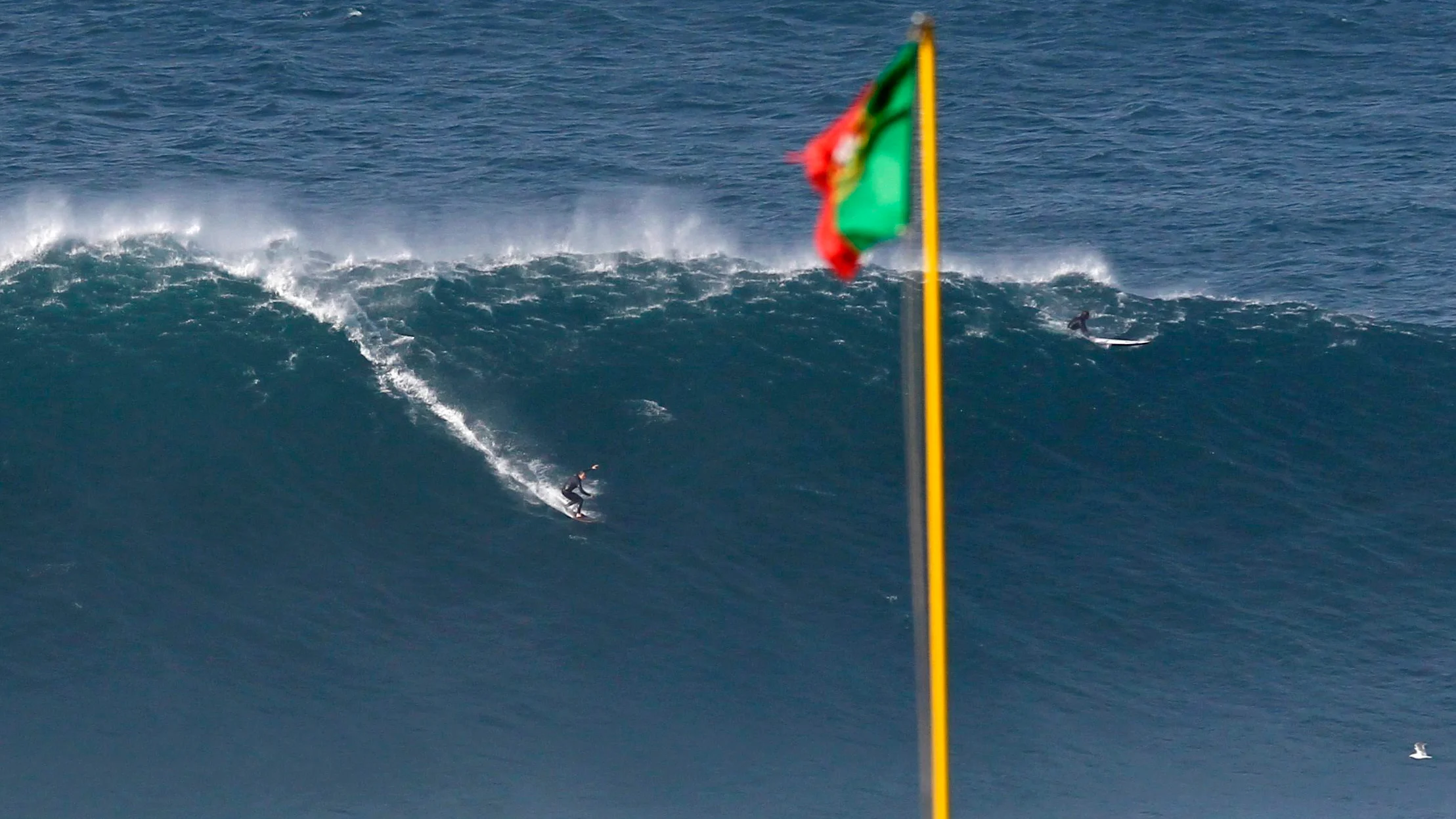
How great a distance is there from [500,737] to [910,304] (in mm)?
19945

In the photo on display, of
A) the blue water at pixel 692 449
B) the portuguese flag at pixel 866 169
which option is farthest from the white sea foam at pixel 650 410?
the portuguese flag at pixel 866 169

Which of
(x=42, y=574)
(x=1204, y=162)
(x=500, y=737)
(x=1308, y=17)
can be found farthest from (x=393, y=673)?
(x=1308, y=17)

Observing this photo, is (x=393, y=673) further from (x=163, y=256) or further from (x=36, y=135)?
(x=36, y=135)

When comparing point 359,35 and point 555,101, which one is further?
point 359,35

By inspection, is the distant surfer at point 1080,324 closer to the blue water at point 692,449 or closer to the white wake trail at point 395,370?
the blue water at point 692,449

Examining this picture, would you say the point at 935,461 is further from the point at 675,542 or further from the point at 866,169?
the point at 675,542

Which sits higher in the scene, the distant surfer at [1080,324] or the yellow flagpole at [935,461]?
the distant surfer at [1080,324]

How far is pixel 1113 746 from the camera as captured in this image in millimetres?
52250

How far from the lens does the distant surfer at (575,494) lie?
59.3m

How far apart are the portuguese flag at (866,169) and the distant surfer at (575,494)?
35.0 meters

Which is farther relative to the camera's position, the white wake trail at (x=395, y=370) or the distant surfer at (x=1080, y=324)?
the distant surfer at (x=1080, y=324)

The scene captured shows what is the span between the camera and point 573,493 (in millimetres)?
59438

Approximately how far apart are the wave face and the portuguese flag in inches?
1103

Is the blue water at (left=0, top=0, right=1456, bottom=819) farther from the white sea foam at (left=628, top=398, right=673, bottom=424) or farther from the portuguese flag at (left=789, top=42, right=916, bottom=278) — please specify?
the portuguese flag at (left=789, top=42, right=916, bottom=278)
